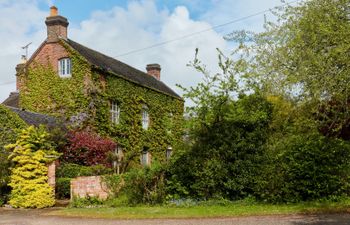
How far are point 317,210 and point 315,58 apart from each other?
6.06m

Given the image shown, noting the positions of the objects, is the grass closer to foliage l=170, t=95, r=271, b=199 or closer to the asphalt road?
the asphalt road

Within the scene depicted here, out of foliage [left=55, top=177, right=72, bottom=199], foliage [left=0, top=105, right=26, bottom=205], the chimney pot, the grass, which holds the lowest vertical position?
the grass

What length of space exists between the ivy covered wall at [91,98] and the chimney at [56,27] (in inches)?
35.4

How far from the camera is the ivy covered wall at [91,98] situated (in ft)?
96.8

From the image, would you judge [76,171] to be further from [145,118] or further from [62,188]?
[145,118]

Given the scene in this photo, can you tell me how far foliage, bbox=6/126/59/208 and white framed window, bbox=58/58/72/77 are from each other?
1234cm

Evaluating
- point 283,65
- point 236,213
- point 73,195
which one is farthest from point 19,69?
point 283,65

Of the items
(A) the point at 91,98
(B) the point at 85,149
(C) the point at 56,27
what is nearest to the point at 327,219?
(B) the point at 85,149

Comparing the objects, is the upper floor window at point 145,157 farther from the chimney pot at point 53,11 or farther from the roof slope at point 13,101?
the roof slope at point 13,101

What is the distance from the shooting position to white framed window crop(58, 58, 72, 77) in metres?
30.8

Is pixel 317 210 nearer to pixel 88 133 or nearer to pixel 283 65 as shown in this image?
pixel 283 65

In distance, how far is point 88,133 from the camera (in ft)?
92.9

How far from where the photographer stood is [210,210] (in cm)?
1434

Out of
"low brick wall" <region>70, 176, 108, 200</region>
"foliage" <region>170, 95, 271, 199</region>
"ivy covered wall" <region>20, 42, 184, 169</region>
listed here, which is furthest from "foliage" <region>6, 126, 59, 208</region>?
"ivy covered wall" <region>20, 42, 184, 169</region>
